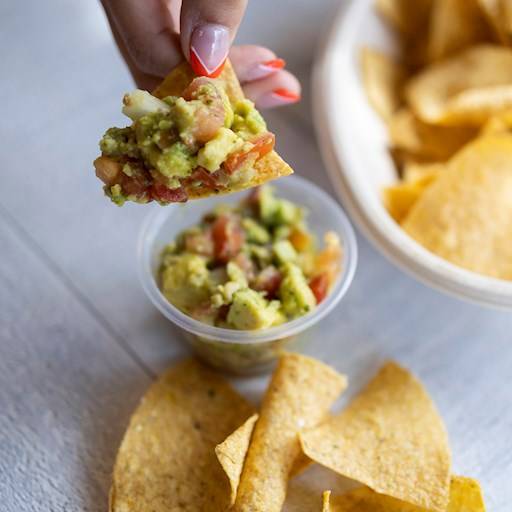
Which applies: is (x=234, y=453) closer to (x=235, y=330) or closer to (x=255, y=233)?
(x=235, y=330)

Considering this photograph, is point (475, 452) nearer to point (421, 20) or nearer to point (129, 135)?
point (129, 135)

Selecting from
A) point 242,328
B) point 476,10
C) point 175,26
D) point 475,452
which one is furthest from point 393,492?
point 476,10

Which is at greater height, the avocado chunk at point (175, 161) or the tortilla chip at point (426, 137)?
the avocado chunk at point (175, 161)

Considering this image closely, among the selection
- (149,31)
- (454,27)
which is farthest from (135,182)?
(454,27)

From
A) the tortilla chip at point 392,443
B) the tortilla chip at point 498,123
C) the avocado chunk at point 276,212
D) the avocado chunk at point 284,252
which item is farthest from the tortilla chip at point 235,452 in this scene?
the tortilla chip at point 498,123

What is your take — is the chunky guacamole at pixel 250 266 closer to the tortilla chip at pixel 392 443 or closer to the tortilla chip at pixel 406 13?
the tortilla chip at pixel 392 443

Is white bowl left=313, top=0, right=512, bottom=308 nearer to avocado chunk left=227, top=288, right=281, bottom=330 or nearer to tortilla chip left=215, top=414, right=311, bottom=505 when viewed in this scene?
avocado chunk left=227, top=288, right=281, bottom=330
